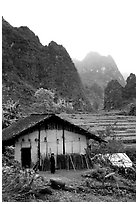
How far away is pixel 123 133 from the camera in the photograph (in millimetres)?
17875

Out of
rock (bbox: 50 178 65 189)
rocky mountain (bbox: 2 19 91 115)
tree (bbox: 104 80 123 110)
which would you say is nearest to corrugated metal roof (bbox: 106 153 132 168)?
rock (bbox: 50 178 65 189)

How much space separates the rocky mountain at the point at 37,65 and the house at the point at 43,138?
53.0m

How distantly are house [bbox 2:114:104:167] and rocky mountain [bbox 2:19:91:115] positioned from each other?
53.0 meters

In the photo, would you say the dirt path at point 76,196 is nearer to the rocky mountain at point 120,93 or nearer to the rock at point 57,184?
the rock at point 57,184

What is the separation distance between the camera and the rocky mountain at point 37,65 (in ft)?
232

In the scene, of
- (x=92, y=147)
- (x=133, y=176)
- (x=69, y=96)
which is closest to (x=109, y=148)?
(x=92, y=147)

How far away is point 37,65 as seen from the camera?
77.8 meters

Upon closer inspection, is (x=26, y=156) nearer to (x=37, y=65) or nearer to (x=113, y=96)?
(x=113, y=96)

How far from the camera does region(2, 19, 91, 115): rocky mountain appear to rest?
232 feet

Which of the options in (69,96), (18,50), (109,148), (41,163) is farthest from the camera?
(18,50)

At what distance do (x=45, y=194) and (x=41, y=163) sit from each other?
12.3 ft

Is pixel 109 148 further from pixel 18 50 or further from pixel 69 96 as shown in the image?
pixel 18 50

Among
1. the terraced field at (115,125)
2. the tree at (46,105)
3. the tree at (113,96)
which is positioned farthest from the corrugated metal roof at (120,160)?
the tree at (113,96)

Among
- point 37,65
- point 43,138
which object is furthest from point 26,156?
point 37,65
